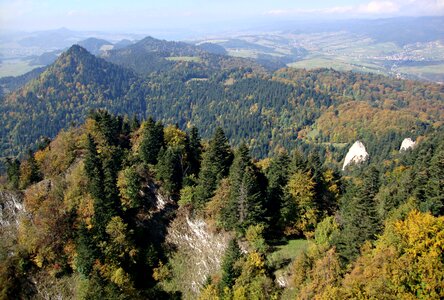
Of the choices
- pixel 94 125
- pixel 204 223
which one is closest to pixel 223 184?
pixel 204 223

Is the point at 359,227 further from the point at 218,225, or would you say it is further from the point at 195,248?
the point at 195,248

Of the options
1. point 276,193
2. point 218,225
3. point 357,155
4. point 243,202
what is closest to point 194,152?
point 218,225

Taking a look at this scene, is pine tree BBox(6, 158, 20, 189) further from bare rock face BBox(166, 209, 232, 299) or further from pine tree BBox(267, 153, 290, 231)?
pine tree BBox(267, 153, 290, 231)

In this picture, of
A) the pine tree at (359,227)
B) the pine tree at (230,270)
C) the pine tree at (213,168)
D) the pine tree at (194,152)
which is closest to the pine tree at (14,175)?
the pine tree at (194,152)

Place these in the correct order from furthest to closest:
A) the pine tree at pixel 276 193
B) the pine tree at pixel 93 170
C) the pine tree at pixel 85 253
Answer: the pine tree at pixel 93 170, the pine tree at pixel 276 193, the pine tree at pixel 85 253

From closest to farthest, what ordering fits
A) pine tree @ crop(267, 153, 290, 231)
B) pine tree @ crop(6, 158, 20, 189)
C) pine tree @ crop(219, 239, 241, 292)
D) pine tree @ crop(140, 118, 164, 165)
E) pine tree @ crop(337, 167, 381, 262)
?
pine tree @ crop(337, 167, 381, 262) < pine tree @ crop(219, 239, 241, 292) < pine tree @ crop(267, 153, 290, 231) < pine tree @ crop(140, 118, 164, 165) < pine tree @ crop(6, 158, 20, 189)

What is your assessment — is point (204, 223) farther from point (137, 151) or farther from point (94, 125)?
point (94, 125)

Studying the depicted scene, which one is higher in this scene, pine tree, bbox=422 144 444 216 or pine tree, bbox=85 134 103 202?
pine tree, bbox=422 144 444 216

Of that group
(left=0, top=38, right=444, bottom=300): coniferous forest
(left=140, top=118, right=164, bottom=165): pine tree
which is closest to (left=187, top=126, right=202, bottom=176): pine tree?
(left=0, top=38, right=444, bottom=300): coniferous forest

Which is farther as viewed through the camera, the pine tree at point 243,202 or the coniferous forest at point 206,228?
the pine tree at point 243,202

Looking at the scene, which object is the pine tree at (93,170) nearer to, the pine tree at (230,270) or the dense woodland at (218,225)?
the dense woodland at (218,225)
